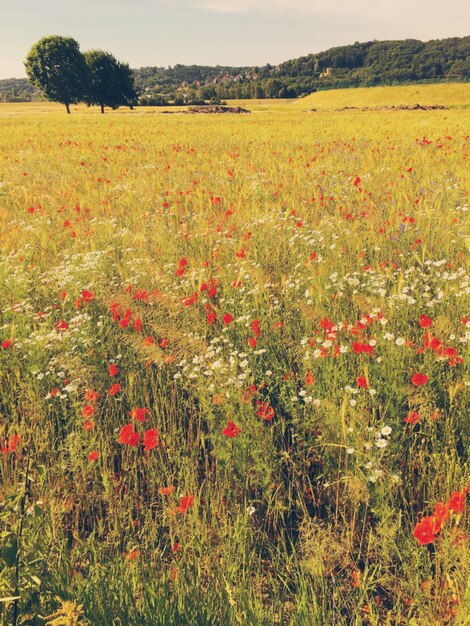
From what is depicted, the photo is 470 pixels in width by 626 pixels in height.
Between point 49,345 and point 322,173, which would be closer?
point 49,345

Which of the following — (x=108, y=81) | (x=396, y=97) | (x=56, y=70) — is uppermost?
(x=56, y=70)

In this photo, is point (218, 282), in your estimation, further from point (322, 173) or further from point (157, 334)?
point (322, 173)

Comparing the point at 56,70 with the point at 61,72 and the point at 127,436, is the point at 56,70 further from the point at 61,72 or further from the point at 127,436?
the point at 127,436

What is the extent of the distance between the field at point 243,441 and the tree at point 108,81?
256 ft

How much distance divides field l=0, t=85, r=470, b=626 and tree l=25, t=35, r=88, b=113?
72836 millimetres

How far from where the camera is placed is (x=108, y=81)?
7319 centimetres

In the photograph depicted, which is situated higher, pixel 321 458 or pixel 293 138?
pixel 293 138

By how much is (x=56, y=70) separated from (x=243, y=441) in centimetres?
7942

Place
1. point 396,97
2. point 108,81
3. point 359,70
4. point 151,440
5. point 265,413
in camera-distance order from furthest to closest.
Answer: point 359,70
point 108,81
point 396,97
point 265,413
point 151,440

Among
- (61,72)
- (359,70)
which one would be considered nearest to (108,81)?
(61,72)

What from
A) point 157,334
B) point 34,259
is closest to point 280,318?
point 157,334

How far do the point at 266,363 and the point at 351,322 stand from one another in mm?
905

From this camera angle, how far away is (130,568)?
1.88 m

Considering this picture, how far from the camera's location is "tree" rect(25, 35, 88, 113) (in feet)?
217
